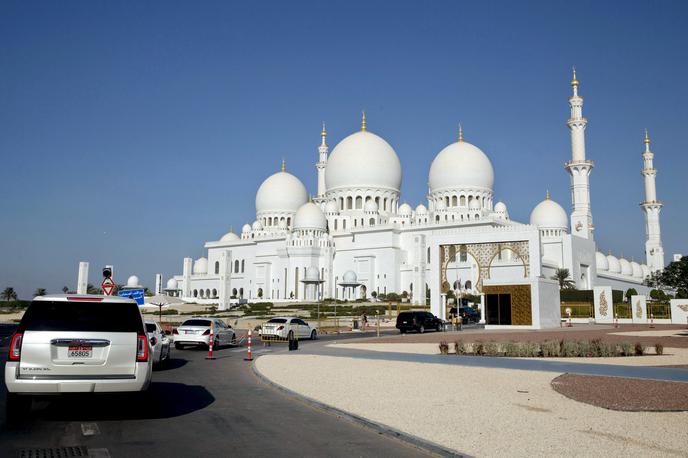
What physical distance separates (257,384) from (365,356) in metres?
6.93

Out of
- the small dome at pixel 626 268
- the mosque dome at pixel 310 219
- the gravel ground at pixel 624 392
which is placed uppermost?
the mosque dome at pixel 310 219

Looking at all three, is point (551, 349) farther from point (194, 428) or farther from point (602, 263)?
point (602, 263)

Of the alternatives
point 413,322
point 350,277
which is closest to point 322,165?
point 350,277

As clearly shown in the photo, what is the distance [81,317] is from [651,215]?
9423cm

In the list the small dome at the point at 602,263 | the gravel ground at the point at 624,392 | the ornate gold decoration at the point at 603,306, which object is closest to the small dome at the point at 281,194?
the small dome at the point at 602,263

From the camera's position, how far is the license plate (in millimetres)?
8969

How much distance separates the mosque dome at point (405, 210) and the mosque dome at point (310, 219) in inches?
447

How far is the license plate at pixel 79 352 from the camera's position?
8.97 metres

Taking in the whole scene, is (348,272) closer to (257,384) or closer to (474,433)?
(257,384)

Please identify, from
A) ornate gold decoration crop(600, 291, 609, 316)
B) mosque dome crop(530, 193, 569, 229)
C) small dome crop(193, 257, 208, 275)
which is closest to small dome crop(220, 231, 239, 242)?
small dome crop(193, 257, 208, 275)

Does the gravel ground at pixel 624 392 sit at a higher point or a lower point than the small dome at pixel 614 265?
lower

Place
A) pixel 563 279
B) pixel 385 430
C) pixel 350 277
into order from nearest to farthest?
pixel 385 430
pixel 563 279
pixel 350 277

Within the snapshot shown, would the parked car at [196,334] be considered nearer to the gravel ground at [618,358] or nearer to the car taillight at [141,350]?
the gravel ground at [618,358]

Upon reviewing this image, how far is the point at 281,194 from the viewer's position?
341 ft
